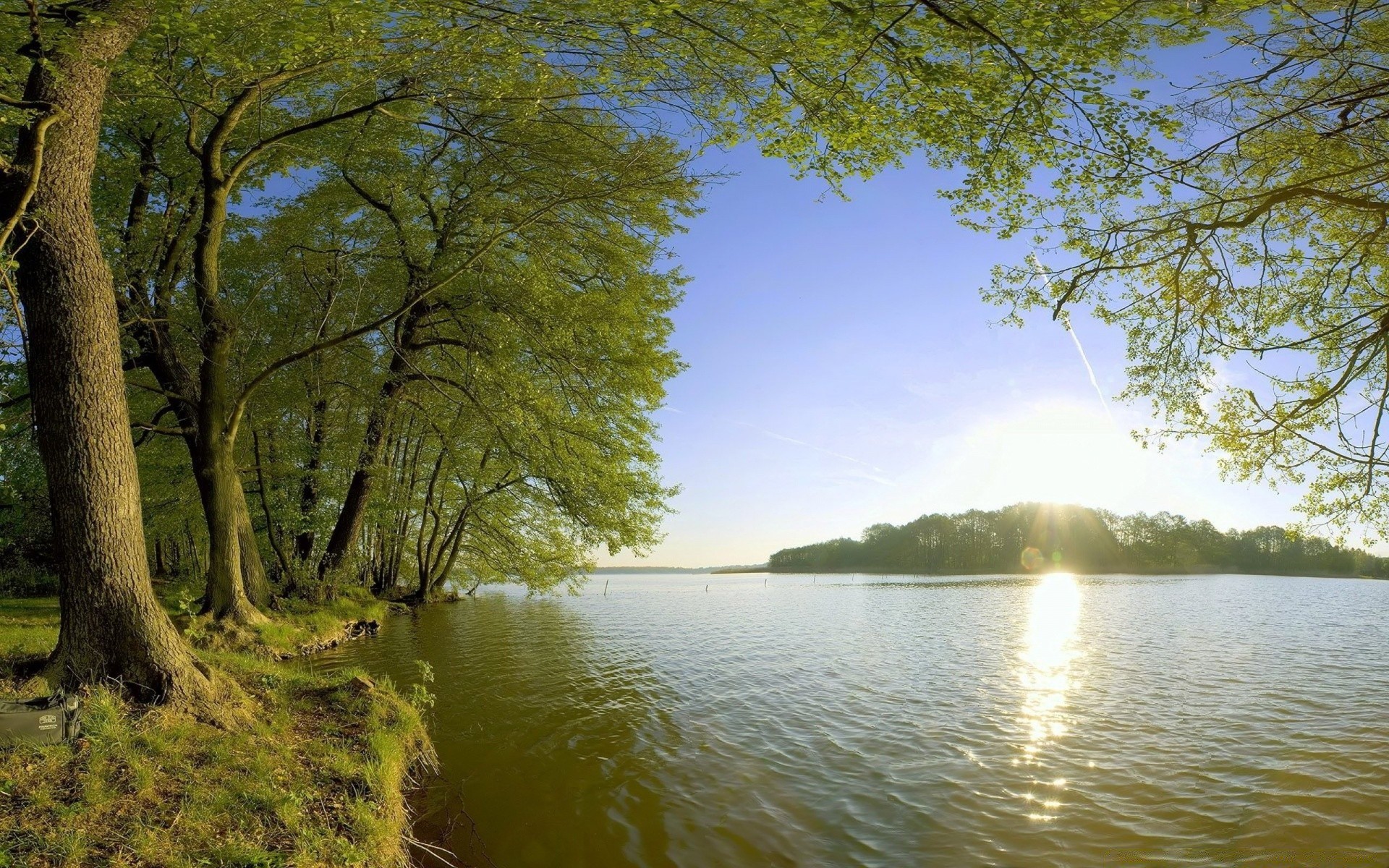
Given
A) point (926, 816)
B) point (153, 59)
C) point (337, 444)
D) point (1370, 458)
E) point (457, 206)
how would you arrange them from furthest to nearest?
point (337, 444) < point (457, 206) < point (153, 59) < point (1370, 458) < point (926, 816)

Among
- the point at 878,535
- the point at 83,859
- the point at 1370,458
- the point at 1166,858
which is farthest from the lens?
the point at 878,535

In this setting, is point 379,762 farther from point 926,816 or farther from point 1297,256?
point 1297,256

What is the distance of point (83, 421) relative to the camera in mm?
5949

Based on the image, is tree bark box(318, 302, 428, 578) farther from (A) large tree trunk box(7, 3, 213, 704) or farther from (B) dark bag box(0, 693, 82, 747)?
(B) dark bag box(0, 693, 82, 747)

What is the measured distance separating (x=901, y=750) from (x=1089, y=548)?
118 metres

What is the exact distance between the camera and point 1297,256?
27.5 ft

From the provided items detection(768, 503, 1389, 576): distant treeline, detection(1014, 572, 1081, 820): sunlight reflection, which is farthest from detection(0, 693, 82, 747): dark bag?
detection(768, 503, 1389, 576): distant treeline

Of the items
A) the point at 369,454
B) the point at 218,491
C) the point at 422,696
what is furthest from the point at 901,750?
the point at 369,454

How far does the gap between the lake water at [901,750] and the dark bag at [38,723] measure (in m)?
2.68

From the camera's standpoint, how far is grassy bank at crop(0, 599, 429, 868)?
398cm

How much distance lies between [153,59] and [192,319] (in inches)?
262

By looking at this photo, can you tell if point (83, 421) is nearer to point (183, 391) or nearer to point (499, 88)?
point (499, 88)

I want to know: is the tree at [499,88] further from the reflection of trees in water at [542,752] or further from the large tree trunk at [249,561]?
the large tree trunk at [249,561]

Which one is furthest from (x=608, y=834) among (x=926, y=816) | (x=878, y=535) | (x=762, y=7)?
(x=878, y=535)
